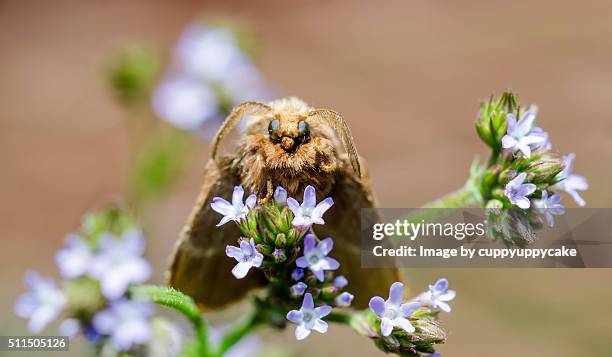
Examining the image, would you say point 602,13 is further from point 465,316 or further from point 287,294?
point 287,294

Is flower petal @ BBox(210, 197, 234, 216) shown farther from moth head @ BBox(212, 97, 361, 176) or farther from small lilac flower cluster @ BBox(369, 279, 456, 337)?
small lilac flower cluster @ BBox(369, 279, 456, 337)

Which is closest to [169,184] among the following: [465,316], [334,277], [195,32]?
[195,32]

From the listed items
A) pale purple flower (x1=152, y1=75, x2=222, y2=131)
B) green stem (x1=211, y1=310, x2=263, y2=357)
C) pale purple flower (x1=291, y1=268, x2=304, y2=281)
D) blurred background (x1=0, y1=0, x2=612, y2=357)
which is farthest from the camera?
blurred background (x1=0, y1=0, x2=612, y2=357)

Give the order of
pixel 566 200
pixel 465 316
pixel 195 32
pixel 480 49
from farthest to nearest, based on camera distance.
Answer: pixel 480 49 < pixel 465 316 < pixel 566 200 < pixel 195 32

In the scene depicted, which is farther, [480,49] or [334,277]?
[480,49]

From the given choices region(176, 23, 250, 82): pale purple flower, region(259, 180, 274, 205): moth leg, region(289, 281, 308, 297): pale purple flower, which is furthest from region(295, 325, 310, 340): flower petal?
region(176, 23, 250, 82): pale purple flower

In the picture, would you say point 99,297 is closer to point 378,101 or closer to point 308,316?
point 308,316

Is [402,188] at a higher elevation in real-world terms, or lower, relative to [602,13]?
lower
